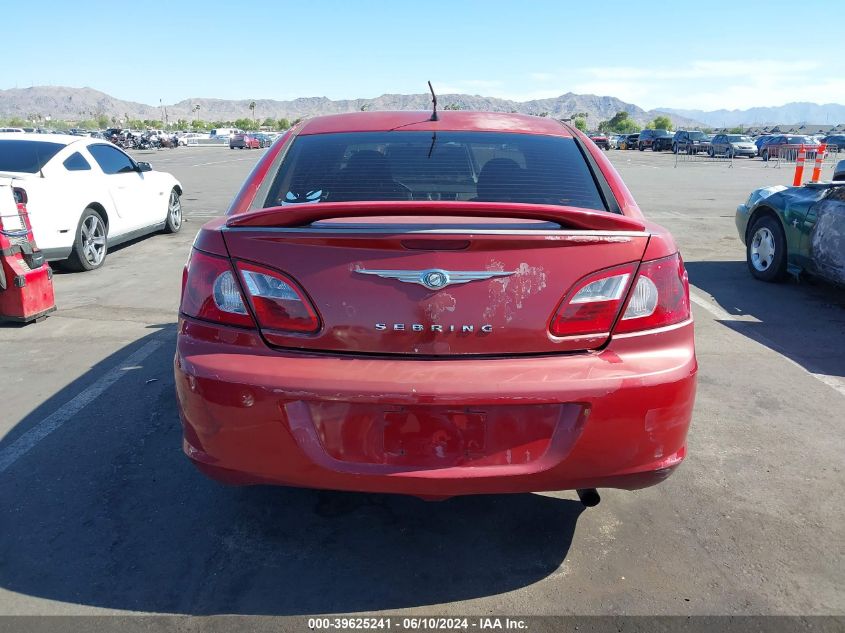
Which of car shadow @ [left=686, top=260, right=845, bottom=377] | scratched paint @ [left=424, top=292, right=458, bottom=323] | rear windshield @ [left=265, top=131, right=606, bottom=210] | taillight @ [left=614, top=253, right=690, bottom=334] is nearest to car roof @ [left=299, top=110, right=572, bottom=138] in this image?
rear windshield @ [left=265, top=131, right=606, bottom=210]

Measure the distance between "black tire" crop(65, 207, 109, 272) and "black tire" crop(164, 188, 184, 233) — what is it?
2235mm

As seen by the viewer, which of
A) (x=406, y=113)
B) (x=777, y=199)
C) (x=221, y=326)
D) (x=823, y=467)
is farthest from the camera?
(x=777, y=199)

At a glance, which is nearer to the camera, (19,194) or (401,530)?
(401,530)

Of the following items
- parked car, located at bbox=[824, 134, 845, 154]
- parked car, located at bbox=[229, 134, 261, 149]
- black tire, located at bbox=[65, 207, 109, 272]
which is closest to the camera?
black tire, located at bbox=[65, 207, 109, 272]

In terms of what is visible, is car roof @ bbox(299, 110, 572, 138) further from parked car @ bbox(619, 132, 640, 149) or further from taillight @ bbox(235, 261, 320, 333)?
parked car @ bbox(619, 132, 640, 149)

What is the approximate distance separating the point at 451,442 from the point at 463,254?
63 centimetres

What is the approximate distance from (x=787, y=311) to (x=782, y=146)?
40.5 m

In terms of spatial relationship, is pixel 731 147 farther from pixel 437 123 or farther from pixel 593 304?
pixel 593 304

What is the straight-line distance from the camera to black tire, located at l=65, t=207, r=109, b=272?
7773mm

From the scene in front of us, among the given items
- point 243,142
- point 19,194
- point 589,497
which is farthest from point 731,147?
point 589,497

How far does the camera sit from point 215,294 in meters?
2.46

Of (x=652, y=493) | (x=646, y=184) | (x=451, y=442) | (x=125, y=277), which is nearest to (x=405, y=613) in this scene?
(x=451, y=442)

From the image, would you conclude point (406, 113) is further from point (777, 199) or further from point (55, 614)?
point (777, 199)

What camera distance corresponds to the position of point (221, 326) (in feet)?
8.00
